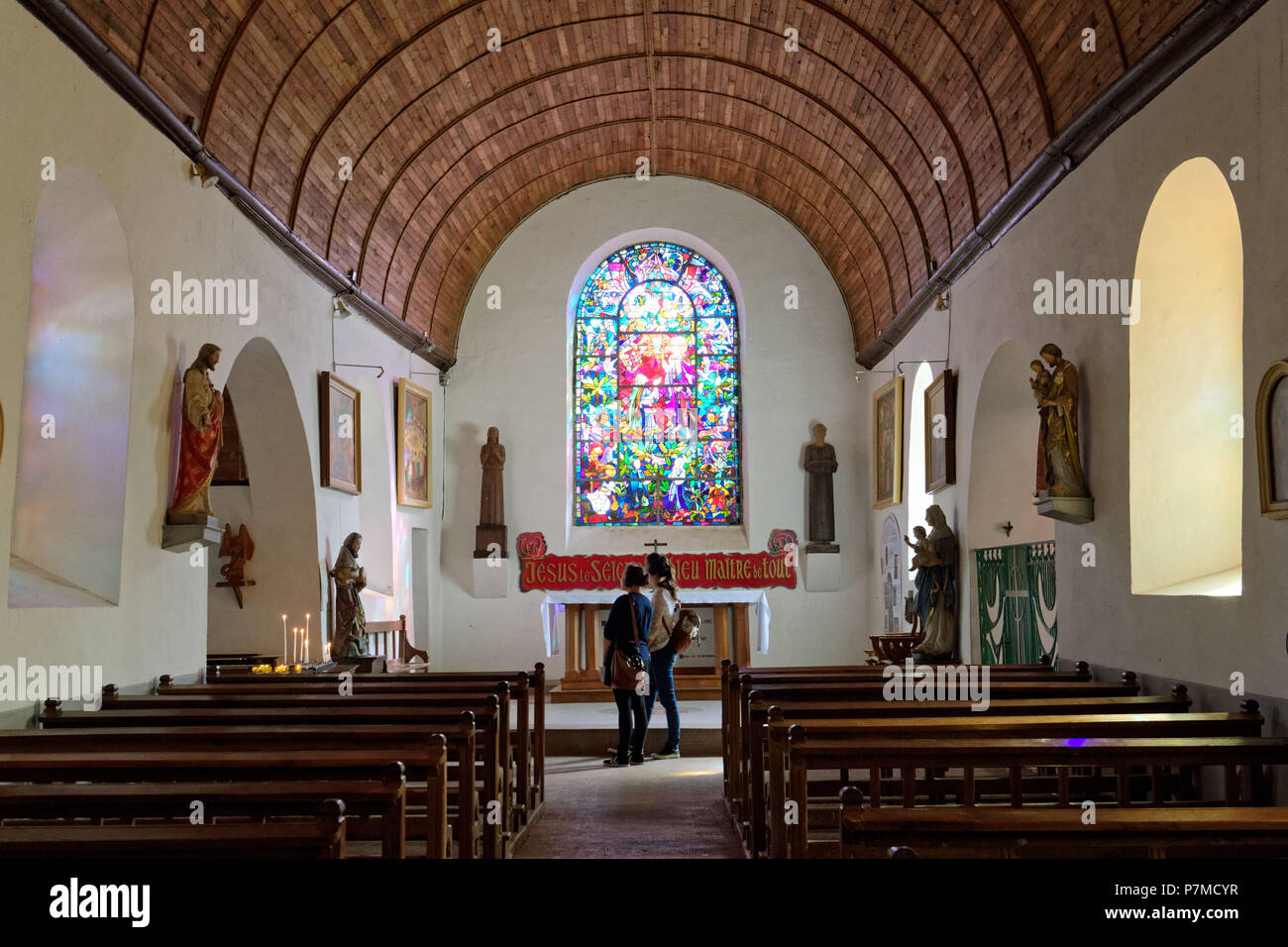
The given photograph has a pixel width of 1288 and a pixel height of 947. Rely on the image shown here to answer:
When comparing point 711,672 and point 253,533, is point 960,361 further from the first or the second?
point 253,533

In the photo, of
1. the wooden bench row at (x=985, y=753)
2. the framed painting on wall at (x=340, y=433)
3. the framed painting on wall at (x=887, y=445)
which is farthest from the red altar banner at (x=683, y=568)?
the wooden bench row at (x=985, y=753)

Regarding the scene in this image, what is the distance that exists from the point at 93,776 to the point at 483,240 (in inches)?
478

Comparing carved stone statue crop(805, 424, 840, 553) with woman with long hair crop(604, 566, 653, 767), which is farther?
carved stone statue crop(805, 424, 840, 553)

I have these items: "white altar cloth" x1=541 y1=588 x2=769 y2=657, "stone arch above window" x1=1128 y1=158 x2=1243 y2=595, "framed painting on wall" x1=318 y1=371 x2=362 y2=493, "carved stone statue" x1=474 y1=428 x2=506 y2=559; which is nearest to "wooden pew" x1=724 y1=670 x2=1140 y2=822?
"stone arch above window" x1=1128 y1=158 x2=1243 y2=595

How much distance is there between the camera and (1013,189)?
9.07m

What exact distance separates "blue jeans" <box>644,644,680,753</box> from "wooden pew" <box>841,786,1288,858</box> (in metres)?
5.93

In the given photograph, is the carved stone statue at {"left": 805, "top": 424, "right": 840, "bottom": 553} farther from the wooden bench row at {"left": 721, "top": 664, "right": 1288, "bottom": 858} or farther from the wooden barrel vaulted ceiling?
the wooden bench row at {"left": 721, "top": 664, "right": 1288, "bottom": 858}

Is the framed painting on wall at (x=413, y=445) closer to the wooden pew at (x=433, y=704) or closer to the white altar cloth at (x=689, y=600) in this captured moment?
the white altar cloth at (x=689, y=600)

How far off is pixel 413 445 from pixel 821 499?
5237 millimetres

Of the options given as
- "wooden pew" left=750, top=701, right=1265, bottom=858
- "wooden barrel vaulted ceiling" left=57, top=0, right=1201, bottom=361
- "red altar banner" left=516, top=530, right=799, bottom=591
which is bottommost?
"wooden pew" left=750, top=701, right=1265, bottom=858

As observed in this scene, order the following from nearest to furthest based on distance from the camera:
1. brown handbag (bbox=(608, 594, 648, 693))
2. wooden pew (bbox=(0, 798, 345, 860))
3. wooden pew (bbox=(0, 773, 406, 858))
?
wooden pew (bbox=(0, 798, 345, 860)) → wooden pew (bbox=(0, 773, 406, 858)) → brown handbag (bbox=(608, 594, 648, 693))

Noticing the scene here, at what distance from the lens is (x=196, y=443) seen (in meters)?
7.84

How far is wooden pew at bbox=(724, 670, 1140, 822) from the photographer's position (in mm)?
6484
